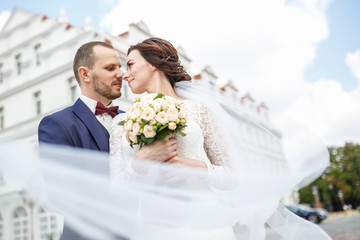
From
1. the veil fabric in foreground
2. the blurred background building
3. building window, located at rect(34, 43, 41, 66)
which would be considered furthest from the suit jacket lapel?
building window, located at rect(34, 43, 41, 66)

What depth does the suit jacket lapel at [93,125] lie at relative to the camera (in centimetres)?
237

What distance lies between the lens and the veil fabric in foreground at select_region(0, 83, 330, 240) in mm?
1745

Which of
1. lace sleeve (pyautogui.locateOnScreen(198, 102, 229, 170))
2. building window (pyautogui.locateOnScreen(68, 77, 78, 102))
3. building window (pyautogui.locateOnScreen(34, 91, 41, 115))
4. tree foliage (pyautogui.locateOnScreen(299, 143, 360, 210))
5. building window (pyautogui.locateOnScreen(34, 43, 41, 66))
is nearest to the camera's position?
lace sleeve (pyautogui.locateOnScreen(198, 102, 229, 170))

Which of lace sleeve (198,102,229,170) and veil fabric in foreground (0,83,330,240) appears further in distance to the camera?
lace sleeve (198,102,229,170)

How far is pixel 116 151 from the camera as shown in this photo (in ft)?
7.57

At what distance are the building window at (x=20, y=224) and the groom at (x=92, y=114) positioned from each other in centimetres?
23

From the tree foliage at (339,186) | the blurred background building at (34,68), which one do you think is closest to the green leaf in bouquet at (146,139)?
the blurred background building at (34,68)

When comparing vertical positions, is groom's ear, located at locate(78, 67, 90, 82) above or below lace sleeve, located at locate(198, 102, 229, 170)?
above

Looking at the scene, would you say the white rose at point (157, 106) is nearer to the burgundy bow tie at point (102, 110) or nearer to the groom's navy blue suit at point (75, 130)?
the groom's navy blue suit at point (75, 130)

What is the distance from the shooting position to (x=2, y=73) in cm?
1948

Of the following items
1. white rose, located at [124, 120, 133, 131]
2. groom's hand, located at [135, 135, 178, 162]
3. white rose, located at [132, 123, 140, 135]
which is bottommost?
groom's hand, located at [135, 135, 178, 162]

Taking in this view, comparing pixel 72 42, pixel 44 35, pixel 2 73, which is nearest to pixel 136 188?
pixel 72 42

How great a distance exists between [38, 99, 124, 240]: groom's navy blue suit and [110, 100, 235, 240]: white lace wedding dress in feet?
0.30

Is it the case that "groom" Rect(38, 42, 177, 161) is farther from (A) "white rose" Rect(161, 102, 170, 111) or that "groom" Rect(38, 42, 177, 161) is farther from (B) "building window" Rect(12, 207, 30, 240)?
(B) "building window" Rect(12, 207, 30, 240)
